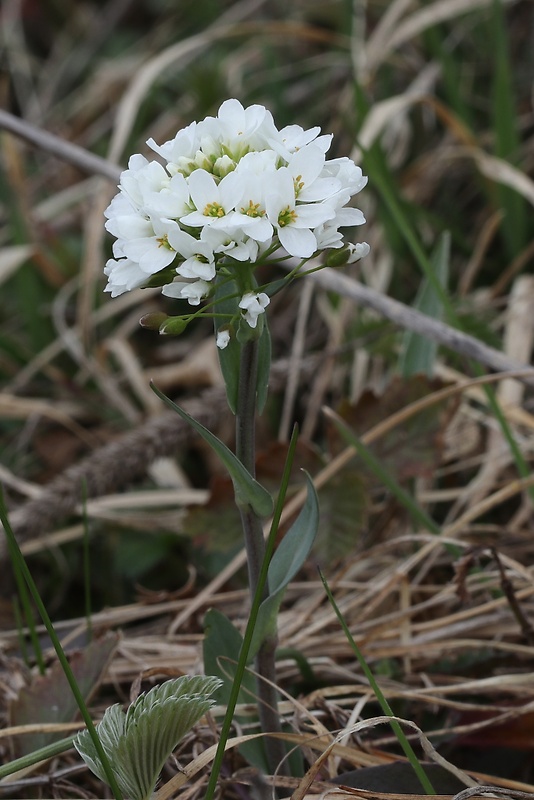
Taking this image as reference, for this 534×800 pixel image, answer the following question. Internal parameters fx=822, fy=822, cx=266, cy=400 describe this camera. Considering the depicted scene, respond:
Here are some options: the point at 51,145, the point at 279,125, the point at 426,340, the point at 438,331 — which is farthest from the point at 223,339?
the point at 279,125

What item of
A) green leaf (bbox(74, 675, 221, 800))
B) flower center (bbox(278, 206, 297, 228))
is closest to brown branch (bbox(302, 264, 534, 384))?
flower center (bbox(278, 206, 297, 228))

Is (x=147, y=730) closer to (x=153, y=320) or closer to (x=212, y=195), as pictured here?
(x=153, y=320)

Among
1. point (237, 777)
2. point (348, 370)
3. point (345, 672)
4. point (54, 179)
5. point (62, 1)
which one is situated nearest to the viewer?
point (237, 777)

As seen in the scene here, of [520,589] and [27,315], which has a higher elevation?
[27,315]

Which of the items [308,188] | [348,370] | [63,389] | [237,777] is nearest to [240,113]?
[308,188]

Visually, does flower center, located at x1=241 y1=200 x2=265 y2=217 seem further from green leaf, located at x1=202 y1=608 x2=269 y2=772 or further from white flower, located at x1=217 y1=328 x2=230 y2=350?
green leaf, located at x1=202 y1=608 x2=269 y2=772

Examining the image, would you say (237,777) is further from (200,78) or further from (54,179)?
(54,179)

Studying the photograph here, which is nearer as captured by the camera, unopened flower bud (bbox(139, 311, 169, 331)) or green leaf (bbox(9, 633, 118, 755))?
unopened flower bud (bbox(139, 311, 169, 331))

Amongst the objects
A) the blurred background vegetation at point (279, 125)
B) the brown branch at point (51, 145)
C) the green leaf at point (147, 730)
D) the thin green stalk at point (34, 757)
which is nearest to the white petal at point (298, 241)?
the green leaf at point (147, 730)
